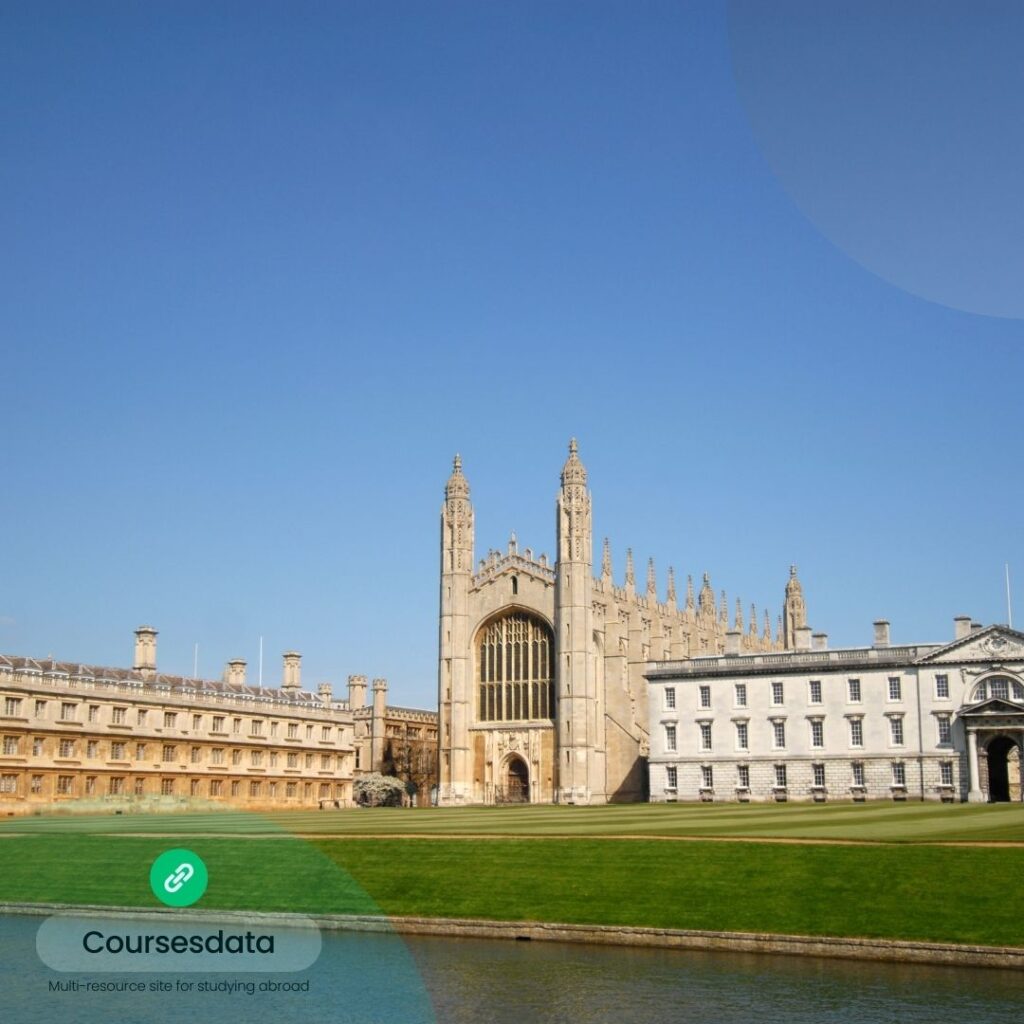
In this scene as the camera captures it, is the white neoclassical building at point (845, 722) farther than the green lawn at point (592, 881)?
Yes

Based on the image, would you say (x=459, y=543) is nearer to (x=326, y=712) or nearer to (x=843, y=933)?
(x=326, y=712)

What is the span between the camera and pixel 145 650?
73000mm

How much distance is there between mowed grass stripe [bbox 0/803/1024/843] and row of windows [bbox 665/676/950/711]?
8.35 metres

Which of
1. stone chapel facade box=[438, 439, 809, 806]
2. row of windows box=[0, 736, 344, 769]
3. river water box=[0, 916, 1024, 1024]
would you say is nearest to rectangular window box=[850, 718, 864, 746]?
stone chapel facade box=[438, 439, 809, 806]

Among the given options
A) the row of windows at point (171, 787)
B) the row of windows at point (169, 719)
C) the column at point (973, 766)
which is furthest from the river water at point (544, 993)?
the column at point (973, 766)

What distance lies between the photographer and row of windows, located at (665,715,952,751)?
61.6 meters

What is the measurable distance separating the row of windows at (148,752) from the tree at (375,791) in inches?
222

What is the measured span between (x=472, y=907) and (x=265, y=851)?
7.58 meters

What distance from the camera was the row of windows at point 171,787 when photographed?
59.4m

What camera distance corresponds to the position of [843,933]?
86.1 feet

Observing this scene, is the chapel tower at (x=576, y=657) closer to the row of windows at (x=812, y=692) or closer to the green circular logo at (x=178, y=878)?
the row of windows at (x=812, y=692)

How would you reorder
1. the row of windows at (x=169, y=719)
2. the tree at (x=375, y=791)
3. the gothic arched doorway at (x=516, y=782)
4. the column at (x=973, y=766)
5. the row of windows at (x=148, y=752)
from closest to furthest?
the column at (x=973, y=766) < the row of windows at (x=148, y=752) < the row of windows at (x=169, y=719) < the gothic arched doorway at (x=516, y=782) < the tree at (x=375, y=791)

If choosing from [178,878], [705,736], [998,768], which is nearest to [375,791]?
[705,736]

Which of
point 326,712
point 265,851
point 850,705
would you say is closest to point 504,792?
point 326,712
